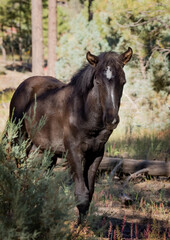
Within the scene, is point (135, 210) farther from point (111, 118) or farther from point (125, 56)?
point (125, 56)

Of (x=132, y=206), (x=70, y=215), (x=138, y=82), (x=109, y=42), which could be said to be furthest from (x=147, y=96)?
(x=70, y=215)

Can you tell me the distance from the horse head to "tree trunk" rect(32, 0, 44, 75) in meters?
10.00

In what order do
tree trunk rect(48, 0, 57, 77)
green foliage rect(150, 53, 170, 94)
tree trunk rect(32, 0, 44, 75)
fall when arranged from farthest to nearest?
tree trunk rect(48, 0, 57, 77) → tree trunk rect(32, 0, 44, 75) → green foliage rect(150, 53, 170, 94)

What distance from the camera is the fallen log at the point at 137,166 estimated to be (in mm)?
5824

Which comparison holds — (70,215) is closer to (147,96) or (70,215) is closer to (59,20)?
(147,96)

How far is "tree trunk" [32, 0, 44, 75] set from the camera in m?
12.9

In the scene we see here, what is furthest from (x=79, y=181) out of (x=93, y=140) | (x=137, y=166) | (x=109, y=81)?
(x=137, y=166)

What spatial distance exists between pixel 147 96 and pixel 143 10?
275cm

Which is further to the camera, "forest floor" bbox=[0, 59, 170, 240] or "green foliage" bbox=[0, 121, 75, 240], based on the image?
"forest floor" bbox=[0, 59, 170, 240]

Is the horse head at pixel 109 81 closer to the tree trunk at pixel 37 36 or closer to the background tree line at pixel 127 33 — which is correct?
the background tree line at pixel 127 33

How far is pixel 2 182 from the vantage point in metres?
2.42

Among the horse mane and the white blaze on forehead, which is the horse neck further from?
the white blaze on forehead

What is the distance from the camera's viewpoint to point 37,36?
13.2 metres

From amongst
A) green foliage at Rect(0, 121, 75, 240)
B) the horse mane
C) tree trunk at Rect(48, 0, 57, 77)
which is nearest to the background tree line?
tree trunk at Rect(48, 0, 57, 77)
